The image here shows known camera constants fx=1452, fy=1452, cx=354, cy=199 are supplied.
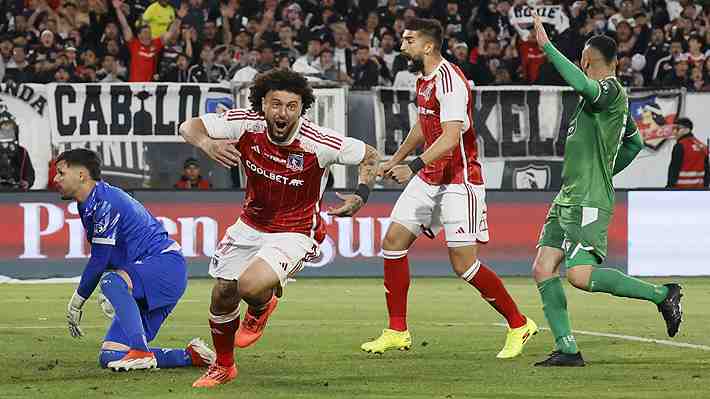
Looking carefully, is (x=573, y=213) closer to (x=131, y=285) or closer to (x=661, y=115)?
(x=131, y=285)

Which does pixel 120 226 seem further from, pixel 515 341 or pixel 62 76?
pixel 62 76

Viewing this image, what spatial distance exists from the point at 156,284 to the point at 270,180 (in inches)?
58.6

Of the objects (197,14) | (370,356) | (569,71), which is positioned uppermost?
(197,14)

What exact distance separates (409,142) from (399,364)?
1880 mm

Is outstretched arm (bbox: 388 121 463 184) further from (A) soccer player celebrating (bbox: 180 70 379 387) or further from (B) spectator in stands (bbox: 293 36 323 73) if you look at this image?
(B) spectator in stands (bbox: 293 36 323 73)

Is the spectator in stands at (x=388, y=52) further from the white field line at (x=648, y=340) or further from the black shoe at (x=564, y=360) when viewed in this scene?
the black shoe at (x=564, y=360)

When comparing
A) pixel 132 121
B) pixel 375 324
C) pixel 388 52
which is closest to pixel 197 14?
pixel 388 52

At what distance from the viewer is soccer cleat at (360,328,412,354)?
10.7m

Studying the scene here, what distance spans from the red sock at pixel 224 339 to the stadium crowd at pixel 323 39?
1198cm

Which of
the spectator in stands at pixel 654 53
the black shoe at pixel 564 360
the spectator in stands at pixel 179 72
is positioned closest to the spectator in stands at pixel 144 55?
the spectator in stands at pixel 179 72

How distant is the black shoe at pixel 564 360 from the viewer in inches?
384

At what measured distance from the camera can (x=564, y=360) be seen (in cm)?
979

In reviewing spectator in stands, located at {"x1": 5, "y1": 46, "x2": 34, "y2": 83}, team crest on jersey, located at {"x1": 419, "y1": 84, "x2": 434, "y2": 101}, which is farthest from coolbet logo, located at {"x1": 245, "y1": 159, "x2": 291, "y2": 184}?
spectator in stands, located at {"x1": 5, "y1": 46, "x2": 34, "y2": 83}

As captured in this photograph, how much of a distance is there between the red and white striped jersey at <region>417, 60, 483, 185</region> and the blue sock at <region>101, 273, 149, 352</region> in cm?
Result: 253
